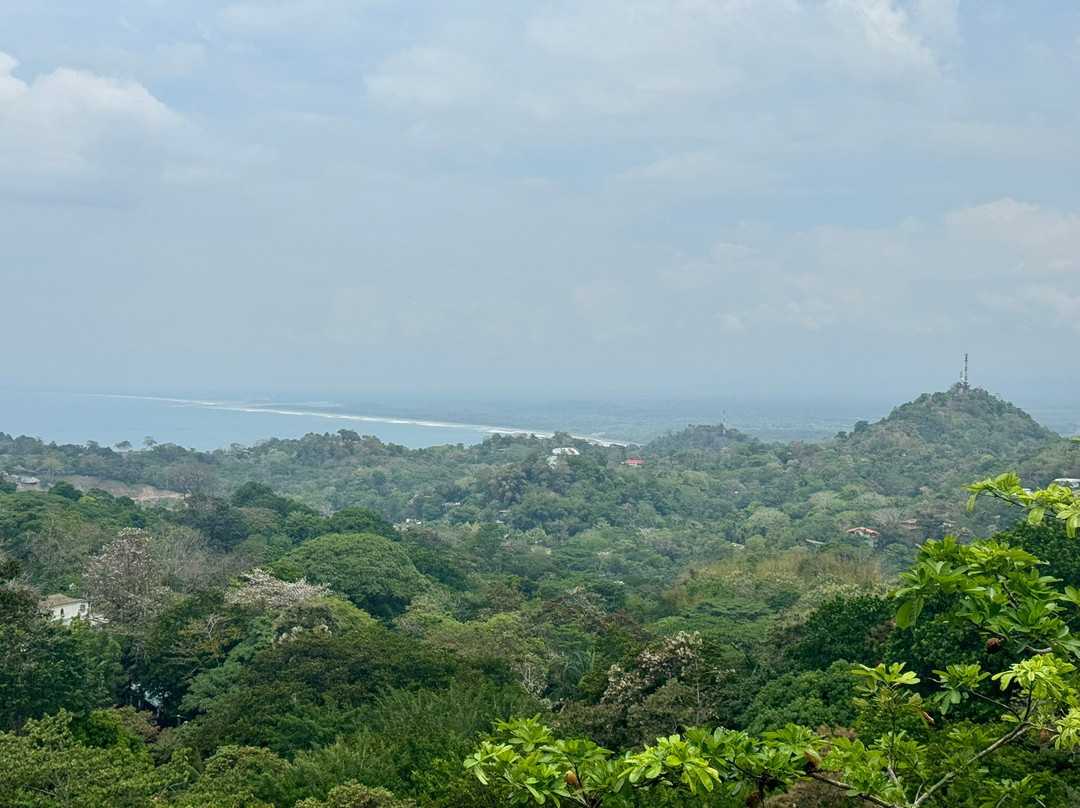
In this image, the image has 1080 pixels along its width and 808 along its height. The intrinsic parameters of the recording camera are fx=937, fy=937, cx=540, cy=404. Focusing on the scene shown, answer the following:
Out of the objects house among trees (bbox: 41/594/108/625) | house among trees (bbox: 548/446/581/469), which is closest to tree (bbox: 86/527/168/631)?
house among trees (bbox: 41/594/108/625)

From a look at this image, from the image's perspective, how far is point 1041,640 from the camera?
130 inches

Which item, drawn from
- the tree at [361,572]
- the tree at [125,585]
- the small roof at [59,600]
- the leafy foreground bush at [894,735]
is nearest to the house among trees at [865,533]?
the tree at [361,572]

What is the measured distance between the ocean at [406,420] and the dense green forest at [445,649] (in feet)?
216

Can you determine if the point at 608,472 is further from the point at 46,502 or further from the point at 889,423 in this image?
the point at 46,502

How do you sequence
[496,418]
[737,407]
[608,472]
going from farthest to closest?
[737,407] < [496,418] < [608,472]

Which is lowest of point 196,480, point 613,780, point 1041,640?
point 196,480

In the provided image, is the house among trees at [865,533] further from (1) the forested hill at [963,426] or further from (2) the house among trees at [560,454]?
(1) the forested hill at [963,426]

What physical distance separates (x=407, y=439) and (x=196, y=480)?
189 ft

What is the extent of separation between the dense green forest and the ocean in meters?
65.8

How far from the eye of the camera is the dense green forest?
29.5 ft

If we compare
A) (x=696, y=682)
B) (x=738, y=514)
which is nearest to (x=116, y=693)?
(x=696, y=682)

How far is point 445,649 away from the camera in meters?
18.0

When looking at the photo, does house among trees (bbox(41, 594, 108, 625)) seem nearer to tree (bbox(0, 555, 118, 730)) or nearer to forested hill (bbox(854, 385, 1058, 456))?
tree (bbox(0, 555, 118, 730))

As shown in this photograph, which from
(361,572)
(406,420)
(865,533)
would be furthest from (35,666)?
(406,420)
